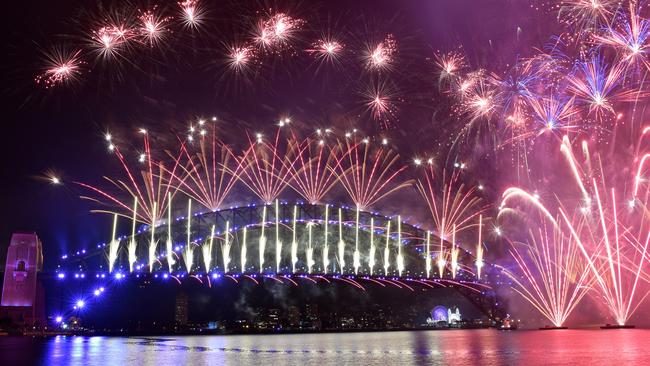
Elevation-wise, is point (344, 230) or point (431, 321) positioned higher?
point (344, 230)

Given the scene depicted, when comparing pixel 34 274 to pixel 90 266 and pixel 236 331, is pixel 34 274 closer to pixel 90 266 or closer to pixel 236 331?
pixel 90 266

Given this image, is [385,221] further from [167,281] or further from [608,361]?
[608,361]

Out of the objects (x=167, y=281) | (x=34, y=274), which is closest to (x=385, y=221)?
(x=167, y=281)

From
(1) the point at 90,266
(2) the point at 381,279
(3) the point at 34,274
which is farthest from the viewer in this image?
(2) the point at 381,279

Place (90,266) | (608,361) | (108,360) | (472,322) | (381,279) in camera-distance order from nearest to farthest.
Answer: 1. (608,361)
2. (108,360)
3. (90,266)
4. (381,279)
5. (472,322)

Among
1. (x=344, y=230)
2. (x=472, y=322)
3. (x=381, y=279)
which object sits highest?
(x=344, y=230)

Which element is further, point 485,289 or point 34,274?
point 485,289

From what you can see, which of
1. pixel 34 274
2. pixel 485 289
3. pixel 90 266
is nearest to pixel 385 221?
pixel 485 289
